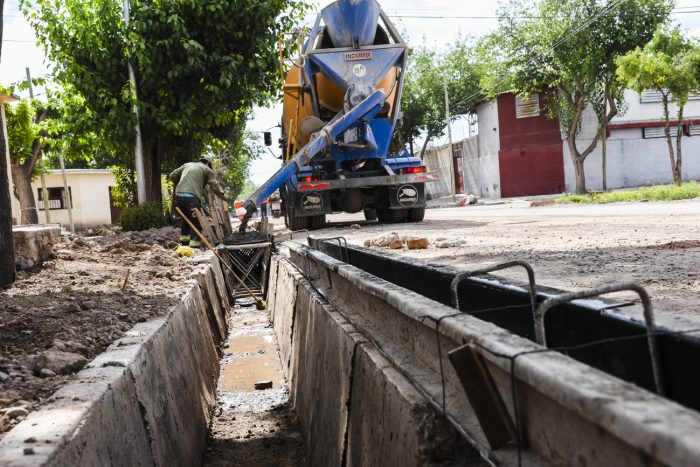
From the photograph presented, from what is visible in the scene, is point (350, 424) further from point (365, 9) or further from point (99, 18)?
point (99, 18)

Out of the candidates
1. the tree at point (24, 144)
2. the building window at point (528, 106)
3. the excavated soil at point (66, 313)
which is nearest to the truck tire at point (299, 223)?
the excavated soil at point (66, 313)

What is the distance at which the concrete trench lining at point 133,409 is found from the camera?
230cm

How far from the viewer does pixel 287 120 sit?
16.5 m

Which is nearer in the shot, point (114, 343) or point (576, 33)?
point (114, 343)

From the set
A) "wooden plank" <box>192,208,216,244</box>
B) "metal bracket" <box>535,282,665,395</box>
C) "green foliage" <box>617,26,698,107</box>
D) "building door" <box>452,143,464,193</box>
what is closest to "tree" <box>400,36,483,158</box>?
"building door" <box>452,143,464,193</box>

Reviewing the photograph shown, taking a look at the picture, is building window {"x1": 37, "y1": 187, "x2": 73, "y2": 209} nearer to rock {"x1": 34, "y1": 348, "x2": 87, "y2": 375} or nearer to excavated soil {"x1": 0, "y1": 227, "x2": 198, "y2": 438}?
excavated soil {"x1": 0, "y1": 227, "x2": 198, "y2": 438}

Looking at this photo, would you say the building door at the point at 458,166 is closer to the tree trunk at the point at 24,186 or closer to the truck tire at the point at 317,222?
the tree trunk at the point at 24,186

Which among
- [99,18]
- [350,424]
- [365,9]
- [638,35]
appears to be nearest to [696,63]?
[638,35]

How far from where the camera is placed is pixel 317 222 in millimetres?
15289

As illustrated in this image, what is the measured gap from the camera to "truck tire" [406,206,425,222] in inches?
600

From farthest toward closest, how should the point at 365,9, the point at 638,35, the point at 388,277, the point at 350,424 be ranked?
the point at 638,35
the point at 365,9
the point at 388,277
the point at 350,424

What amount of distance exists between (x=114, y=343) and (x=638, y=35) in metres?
27.9

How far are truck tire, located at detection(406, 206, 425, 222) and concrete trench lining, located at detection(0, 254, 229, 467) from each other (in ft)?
31.1

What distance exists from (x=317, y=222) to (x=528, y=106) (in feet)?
73.1
